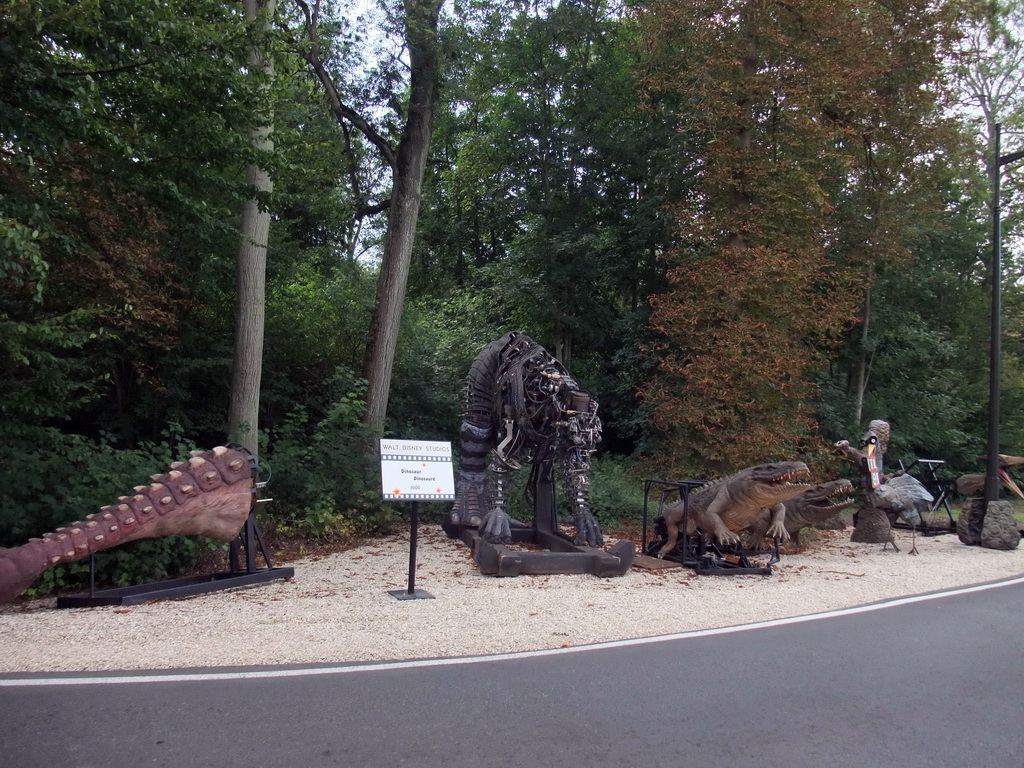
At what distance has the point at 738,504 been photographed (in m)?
10.1

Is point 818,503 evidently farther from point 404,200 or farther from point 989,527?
point 404,200

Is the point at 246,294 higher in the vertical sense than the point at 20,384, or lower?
higher

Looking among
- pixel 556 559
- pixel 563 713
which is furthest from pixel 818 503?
pixel 563 713

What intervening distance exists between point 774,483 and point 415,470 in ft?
15.6

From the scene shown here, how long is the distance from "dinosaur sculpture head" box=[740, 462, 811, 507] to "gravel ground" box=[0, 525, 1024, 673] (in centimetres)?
106

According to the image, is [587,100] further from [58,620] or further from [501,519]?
[58,620]

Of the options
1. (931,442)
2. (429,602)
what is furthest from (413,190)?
(931,442)

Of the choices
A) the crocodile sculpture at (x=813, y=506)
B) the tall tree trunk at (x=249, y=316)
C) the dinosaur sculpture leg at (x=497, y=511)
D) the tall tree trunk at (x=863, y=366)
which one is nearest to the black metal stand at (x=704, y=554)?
the crocodile sculpture at (x=813, y=506)

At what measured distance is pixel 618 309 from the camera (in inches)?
930

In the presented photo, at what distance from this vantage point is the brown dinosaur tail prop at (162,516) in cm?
657

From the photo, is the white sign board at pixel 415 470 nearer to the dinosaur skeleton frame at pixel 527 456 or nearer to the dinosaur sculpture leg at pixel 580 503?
the dinosaur skeleton frame at pixel 527 456

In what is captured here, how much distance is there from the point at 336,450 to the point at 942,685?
10.0 metres

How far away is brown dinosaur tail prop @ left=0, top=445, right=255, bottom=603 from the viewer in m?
6.57

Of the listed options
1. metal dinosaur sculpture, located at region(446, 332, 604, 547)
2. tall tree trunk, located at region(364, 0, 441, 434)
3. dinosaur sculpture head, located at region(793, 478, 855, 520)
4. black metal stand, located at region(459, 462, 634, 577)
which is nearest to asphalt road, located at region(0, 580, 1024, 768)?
black metal stand, located at region(459, 462, 634, 577)
